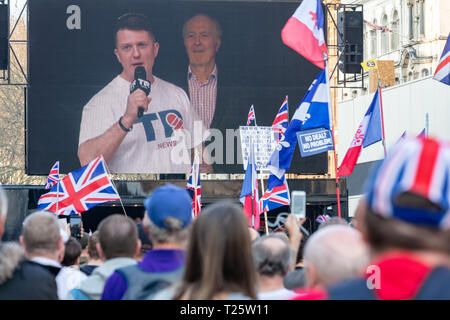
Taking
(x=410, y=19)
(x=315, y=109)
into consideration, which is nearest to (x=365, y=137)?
(x=315, y=109)

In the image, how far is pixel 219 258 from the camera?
348 cm

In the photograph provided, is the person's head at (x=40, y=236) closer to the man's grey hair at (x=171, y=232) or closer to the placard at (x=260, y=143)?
the man's grey hair at (x=171, y=232)

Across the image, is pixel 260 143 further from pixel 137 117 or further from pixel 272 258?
pixel 272 258

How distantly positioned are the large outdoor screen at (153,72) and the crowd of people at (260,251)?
59.7ft

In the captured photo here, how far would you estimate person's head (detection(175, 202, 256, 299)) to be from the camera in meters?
3.46

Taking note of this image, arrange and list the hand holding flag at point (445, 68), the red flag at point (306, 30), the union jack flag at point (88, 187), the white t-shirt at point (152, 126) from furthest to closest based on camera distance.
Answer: the white t-shirt at point (152, 126), the union jack flag at point (88, 187), the red flag at point (306, 30), the hand holding flag at point (445, 68)

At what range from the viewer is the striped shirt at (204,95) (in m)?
25.2

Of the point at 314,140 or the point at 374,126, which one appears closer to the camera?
the point at 314,140

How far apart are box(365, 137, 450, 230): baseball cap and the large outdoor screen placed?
2289 centimetres

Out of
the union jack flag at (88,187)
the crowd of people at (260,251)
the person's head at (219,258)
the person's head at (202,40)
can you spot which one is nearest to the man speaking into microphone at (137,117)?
the person's head at (202,40)

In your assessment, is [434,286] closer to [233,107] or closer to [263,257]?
[263,257]

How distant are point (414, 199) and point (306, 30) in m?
11.7

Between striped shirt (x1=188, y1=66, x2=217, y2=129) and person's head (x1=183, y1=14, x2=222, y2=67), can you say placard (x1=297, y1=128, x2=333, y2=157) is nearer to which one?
striped shirt (x1=188, y1=66, x2=217, y2=129)

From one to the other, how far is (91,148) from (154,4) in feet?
14.0
